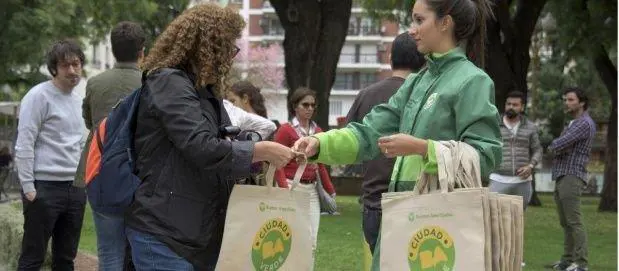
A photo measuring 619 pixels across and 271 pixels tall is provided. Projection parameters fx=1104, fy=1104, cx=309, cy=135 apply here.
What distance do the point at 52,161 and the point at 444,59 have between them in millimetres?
3717

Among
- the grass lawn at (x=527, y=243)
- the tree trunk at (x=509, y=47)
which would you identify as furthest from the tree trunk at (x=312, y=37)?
the tree trunk at (x=509, y=47)

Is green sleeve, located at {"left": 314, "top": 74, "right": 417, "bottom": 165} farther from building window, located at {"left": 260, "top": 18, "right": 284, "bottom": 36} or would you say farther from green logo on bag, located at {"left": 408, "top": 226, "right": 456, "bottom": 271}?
building window, located at {"left": 260, "top": 18, "right": 284, "bottom": 36}

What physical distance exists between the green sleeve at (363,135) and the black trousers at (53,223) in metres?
3.27

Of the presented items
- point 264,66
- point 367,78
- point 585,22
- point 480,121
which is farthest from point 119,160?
point 367,78

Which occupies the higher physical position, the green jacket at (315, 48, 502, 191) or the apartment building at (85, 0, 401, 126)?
the green jacket at (315, 48, 502, 191)

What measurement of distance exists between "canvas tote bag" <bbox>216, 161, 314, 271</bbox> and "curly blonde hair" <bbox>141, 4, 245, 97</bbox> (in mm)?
442

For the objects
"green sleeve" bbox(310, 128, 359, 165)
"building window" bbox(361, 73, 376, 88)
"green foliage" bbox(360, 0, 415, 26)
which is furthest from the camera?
"building window" bbox(361, 73, 376, 88)

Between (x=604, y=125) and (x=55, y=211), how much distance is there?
54.8 metres

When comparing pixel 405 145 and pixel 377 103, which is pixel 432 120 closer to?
pixel 405 145

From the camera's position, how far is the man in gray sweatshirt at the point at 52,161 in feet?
22.8

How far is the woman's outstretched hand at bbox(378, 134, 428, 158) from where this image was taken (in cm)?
375

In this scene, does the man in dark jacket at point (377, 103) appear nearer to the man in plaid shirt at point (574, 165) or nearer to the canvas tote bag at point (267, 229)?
the canvas tote bag at point (267, 229)

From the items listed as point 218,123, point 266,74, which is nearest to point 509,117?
point 218,123

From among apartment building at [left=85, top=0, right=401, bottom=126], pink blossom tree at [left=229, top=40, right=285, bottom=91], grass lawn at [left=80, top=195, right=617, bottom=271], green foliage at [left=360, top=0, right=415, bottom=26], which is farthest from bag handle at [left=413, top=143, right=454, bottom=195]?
apartment building at [left=85, top=0, right=401, bottom=126]
